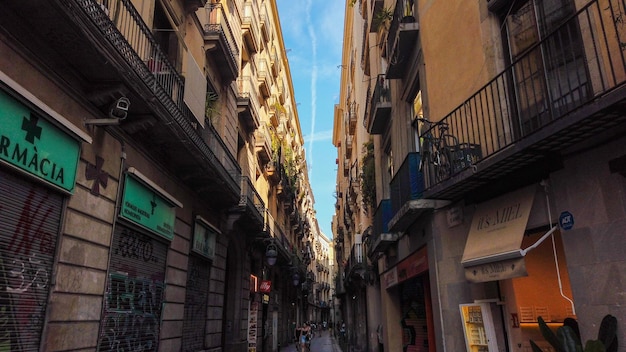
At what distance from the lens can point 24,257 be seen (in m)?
5.12

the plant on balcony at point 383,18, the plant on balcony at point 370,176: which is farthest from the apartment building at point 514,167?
the plant on balcony at point 370,176

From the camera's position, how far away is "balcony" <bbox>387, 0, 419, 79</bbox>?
9.53m

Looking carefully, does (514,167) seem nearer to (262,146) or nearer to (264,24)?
(262,146)

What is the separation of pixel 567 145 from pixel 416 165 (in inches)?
158

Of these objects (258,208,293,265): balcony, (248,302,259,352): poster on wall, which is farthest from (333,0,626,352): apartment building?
(258,208,293,265): balcony

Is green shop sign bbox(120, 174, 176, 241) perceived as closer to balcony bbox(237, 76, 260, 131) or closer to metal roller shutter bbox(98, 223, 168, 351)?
metal roller shutter bbox(98, 223, 168, 351)

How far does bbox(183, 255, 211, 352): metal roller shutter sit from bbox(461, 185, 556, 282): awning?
724 cm

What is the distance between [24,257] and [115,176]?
237 cm

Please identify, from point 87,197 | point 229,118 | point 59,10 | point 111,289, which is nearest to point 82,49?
point 59,10

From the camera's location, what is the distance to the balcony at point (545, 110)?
14.2 feet

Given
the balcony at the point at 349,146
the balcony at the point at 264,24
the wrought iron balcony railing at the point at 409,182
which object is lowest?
the wrought iron balcony railing at the point at 409,182

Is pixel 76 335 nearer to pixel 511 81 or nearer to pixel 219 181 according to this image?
pixel 219 181

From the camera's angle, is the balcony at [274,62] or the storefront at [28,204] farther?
the balcony at [274,62]

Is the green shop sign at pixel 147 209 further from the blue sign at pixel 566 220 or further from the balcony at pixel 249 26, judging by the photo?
the balcony at pixel 249 26
